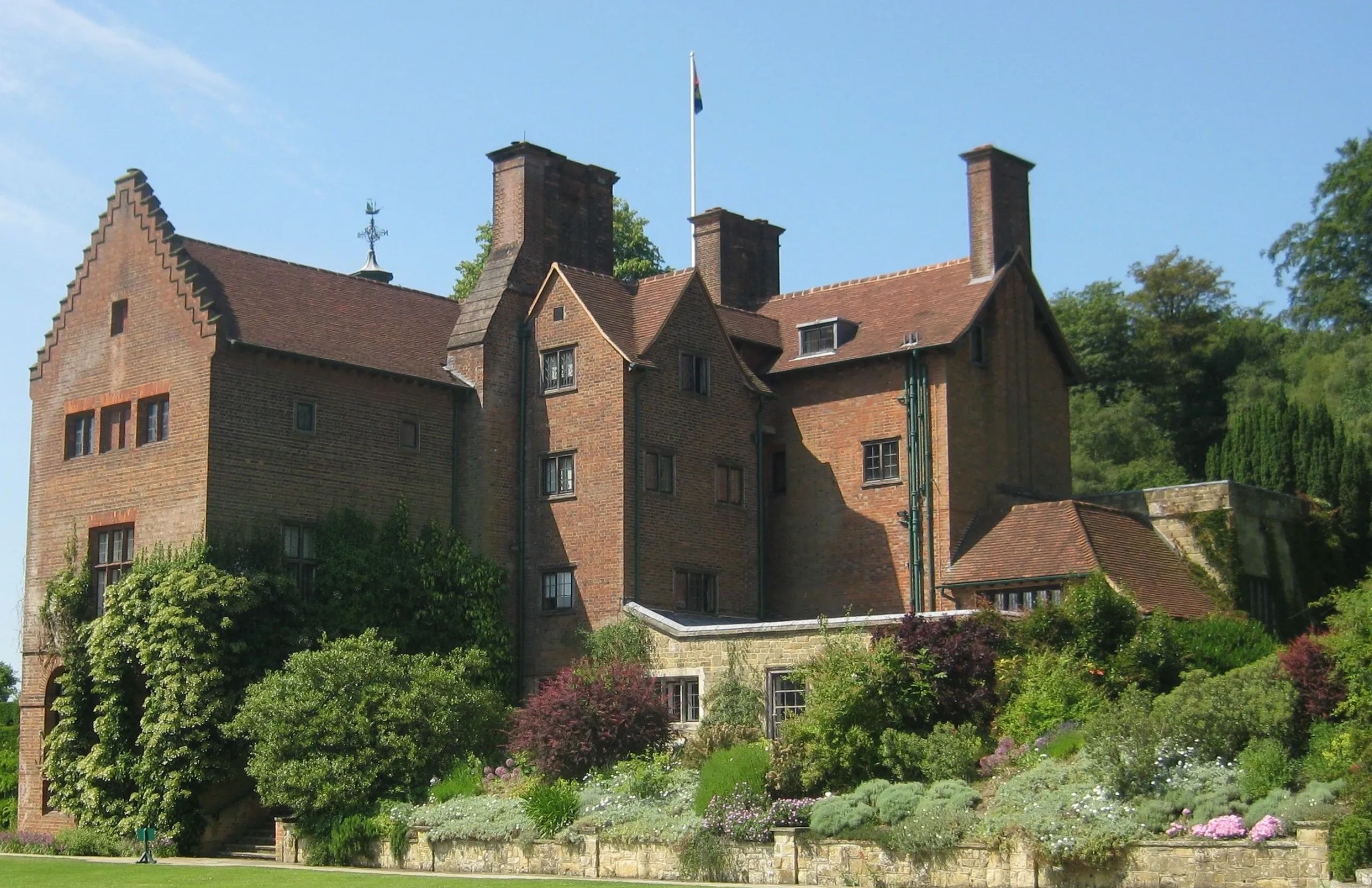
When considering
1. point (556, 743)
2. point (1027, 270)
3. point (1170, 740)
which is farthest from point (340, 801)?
point (1027, 270)

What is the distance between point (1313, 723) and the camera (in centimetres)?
2267

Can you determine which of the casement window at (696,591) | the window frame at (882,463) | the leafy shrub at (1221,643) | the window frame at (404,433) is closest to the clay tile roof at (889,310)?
the window frame at (882,463)

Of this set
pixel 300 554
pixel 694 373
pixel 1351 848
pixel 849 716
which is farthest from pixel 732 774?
pixel 694 373

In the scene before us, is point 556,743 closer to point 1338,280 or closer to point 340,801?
point 340,801

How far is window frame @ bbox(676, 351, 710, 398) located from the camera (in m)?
36.8

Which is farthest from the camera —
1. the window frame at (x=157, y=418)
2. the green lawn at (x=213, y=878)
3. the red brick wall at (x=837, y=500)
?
the red brick wall at (x=837, y=500)

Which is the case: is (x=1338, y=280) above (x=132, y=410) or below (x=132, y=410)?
above

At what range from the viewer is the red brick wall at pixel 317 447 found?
108 feet

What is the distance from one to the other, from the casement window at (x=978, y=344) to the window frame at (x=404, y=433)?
12144 millimetres

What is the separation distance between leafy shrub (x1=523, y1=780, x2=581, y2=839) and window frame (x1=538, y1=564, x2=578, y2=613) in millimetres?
8627

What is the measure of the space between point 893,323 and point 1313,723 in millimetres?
17385

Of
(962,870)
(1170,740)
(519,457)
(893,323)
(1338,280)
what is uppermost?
(1338,280)

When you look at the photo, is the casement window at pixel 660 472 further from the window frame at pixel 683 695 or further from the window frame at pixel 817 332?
the window frame at pixel 817 332

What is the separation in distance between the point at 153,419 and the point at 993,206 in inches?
741
